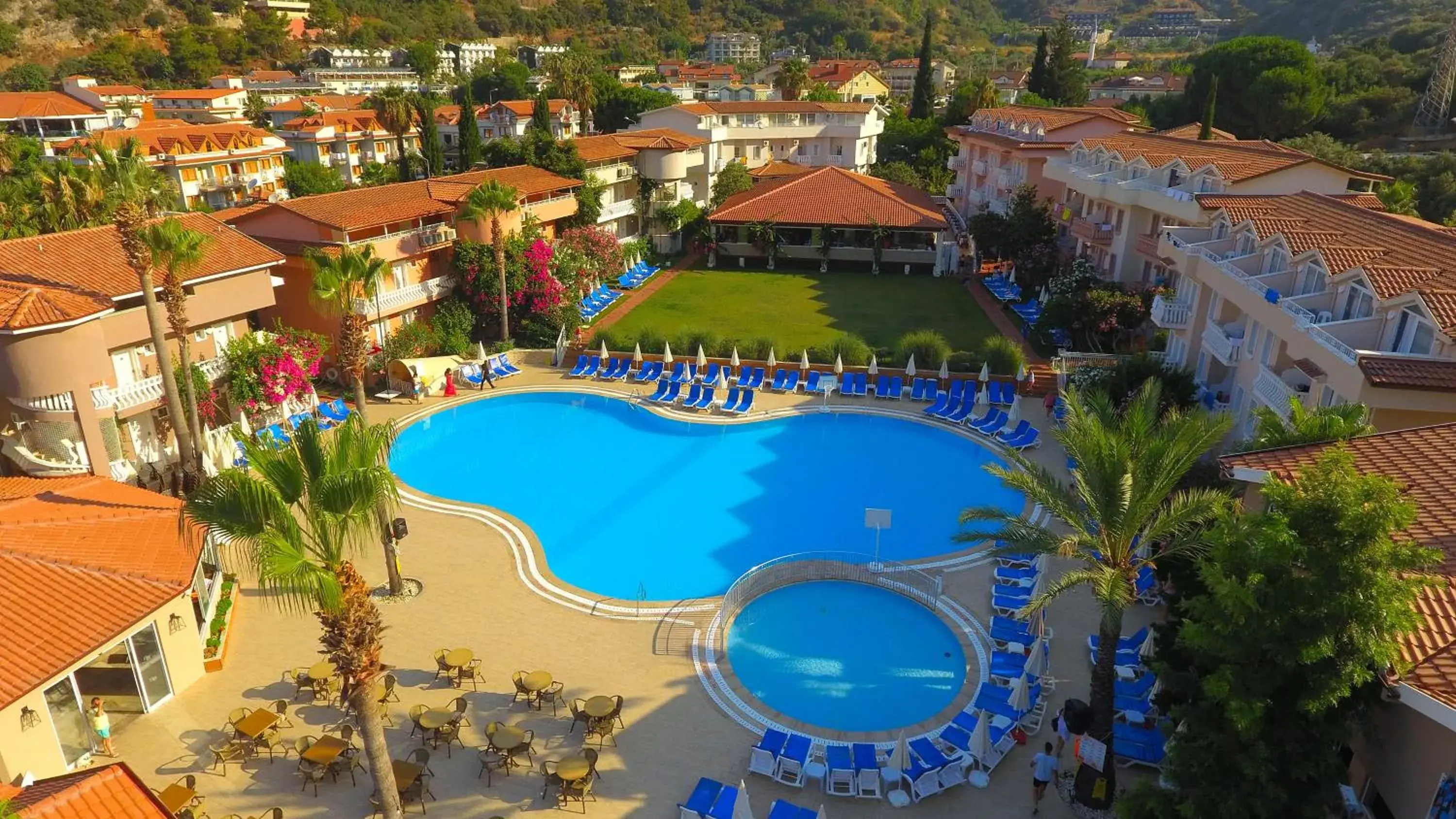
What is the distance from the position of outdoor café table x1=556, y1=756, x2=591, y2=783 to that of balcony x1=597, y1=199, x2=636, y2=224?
34795 mm

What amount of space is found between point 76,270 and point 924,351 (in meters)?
26.1

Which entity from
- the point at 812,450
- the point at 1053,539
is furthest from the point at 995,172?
the point at 1053,539

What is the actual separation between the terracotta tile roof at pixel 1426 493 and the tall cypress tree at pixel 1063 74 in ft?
222

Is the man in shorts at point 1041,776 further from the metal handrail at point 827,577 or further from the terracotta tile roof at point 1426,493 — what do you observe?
the metal handrail at point 827,577

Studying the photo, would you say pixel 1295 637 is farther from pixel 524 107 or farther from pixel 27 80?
pixel 27 80

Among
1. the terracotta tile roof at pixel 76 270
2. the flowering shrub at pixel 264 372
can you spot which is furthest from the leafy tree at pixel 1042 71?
the flowering shrub at pixel 264 372

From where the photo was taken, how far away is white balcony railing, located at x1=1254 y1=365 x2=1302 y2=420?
18656mm

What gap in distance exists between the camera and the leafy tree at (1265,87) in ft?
182

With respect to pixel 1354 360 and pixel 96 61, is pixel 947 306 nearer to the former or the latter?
pixel 1354 360

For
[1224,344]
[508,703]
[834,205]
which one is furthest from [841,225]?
[508,703]

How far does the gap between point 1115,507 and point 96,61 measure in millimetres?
149348

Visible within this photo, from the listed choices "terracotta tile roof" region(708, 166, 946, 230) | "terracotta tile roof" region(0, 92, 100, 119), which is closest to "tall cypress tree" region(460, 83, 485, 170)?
"terracotta tile roof" region(708, 166, 946, 230)

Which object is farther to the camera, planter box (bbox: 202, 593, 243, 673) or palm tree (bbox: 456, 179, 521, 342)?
palm tree (bbox: 456, 179, 521, 342)

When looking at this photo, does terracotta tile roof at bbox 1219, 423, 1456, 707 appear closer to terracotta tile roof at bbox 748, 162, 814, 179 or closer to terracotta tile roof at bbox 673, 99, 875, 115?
terracotta tile roof at bbox 748, 162, 814, 179
